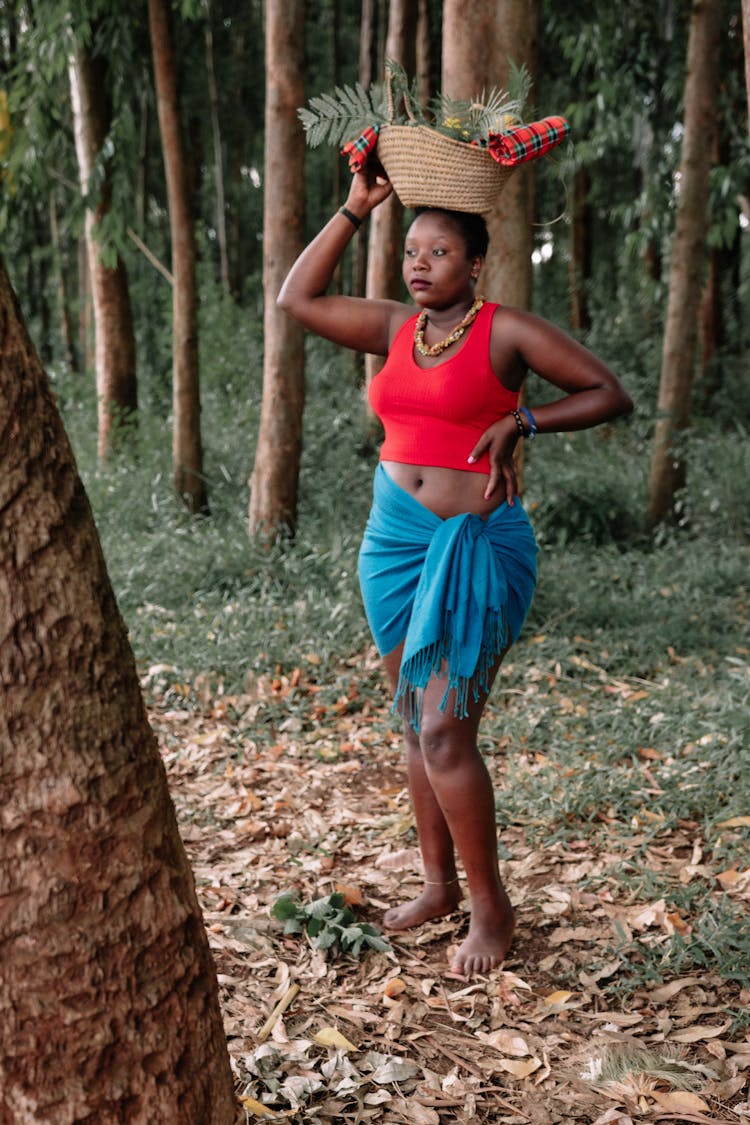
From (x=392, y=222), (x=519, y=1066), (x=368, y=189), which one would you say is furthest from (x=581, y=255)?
(x=519, y=1066)

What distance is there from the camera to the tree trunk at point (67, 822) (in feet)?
5.06

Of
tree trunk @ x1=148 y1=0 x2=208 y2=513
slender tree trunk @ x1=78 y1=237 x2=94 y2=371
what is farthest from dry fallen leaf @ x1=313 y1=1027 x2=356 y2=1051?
slender tree trunk @ x1=78 y1=237 x2=94 y2=371

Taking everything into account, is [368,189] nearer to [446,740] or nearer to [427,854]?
[446,740]

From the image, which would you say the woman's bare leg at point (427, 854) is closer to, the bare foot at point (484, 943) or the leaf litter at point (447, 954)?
the leaf litter at point (447, 954)

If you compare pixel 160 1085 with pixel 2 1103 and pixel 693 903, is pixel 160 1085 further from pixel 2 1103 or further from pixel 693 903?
pixel 693 903

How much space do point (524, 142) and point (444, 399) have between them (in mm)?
687

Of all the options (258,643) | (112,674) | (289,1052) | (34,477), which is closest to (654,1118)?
(289,1052)

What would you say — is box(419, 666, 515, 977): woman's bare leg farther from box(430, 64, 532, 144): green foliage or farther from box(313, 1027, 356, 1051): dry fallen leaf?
box(430, 64, 532, 144): green foliage

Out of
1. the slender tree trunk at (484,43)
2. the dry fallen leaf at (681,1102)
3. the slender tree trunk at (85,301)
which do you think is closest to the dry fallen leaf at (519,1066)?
the dry fallen leaf at (681,1102)

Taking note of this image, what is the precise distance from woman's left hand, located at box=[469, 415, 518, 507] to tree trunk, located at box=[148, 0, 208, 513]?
5228mm

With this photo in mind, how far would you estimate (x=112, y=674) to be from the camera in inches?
64.1

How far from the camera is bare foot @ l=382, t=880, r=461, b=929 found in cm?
330

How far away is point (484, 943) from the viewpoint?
3.07m

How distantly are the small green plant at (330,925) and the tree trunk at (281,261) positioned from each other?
3.85m
